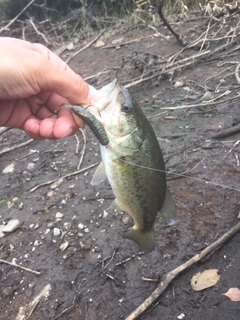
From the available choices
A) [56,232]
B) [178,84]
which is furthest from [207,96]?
[56,232]

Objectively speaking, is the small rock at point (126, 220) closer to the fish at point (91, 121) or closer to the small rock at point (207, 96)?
the fish at point (91, 121)

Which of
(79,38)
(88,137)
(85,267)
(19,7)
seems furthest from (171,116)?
(19,7)

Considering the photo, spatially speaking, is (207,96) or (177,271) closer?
(177,271)

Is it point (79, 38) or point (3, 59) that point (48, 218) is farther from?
point (79, 38)

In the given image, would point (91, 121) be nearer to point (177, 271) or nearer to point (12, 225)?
point (177, 271)

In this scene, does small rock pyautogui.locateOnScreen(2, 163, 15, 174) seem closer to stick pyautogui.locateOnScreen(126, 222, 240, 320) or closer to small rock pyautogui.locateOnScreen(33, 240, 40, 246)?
small rock pyautogui.locateOnScreen(33, 240, 40, 246)

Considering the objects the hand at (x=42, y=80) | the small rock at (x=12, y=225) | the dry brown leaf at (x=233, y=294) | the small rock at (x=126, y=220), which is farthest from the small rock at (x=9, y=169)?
the dry brown leaf at (x=233, y=294)

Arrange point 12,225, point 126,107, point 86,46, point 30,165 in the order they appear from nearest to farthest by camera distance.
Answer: point 126,107 → point 12,225 → point 30,165 → point 86,46
